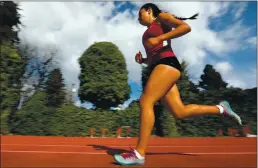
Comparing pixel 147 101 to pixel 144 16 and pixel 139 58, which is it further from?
pixel 144 16

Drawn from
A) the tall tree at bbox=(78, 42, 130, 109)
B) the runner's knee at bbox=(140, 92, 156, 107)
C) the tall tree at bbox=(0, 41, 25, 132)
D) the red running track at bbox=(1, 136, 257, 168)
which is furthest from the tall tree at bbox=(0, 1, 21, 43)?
the runner's knee at bbox=(140, 92, 156, 107)

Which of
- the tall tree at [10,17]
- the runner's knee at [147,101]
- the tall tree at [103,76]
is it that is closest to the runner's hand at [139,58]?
the runner's knee at [147,101]

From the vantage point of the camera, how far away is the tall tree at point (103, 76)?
12273 millimetres

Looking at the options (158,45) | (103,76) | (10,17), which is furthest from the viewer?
(10,17)

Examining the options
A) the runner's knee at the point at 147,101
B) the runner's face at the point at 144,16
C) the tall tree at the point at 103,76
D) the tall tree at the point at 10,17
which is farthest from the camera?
the tall tree at the point at 10,17

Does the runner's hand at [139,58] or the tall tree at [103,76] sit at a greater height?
the runner's hand at [139,58]

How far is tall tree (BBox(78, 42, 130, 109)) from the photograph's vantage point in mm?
12273

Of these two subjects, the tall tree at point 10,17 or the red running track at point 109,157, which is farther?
the tall tree at point 10,17

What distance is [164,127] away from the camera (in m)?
11.2

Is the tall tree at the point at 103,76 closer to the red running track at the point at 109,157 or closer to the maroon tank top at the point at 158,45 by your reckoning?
the red running track at the point at 109,157

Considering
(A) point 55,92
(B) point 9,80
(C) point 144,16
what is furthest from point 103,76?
(C) point 144,16

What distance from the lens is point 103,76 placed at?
1240 cm

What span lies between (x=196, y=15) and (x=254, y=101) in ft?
34.1

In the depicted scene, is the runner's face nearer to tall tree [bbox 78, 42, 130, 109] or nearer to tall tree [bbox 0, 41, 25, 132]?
tall tree [bbox 0, 41, 25, 132]
